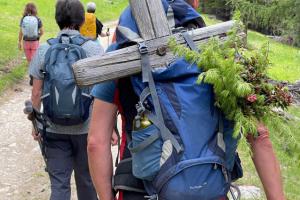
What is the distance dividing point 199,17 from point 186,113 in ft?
1.79

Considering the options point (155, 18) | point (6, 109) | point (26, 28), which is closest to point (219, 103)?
point (155, 18)

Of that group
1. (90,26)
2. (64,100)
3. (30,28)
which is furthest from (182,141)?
(30,28)

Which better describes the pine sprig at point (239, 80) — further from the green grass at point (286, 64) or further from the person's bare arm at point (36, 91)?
the green grass at point (286, 64)

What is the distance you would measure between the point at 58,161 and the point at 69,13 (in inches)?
48.2

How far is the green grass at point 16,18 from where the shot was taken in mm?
16045

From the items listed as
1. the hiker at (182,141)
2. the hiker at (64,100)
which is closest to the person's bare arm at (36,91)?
the hiker at (64,100)

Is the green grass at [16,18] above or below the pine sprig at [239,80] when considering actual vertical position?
below

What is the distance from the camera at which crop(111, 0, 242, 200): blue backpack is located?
2.27m

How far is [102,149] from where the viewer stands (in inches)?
104

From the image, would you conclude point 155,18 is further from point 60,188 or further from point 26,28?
point 26,28

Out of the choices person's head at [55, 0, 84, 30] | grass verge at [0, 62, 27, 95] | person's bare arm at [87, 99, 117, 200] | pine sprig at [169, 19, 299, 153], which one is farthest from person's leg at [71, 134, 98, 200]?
grass verge at [0, 62, 27, 95]

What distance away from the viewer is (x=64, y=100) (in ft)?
14.7

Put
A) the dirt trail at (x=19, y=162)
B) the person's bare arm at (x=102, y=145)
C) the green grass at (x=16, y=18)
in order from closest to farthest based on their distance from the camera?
1. the person's bare arm at (x=102, y=145)
2. the dirt trail at (x=19, y=162)
3. the green grass at (x=16, y=18)

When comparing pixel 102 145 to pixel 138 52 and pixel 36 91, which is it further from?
pixel 36 91
